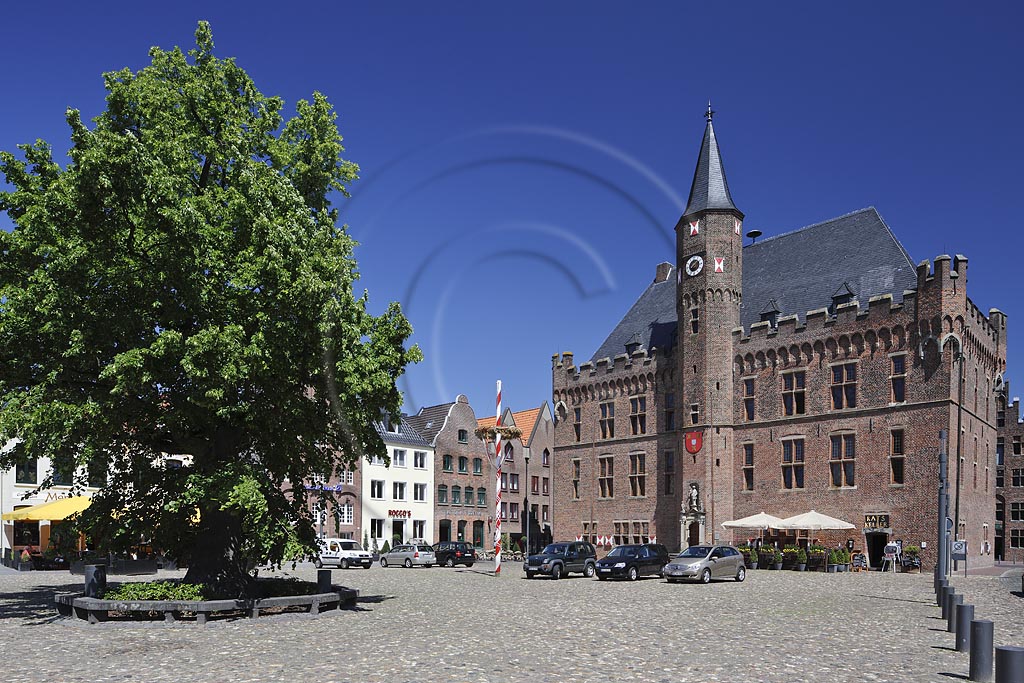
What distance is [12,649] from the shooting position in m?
15.5

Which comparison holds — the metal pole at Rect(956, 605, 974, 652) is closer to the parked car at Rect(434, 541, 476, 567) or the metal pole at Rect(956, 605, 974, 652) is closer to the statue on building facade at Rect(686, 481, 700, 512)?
the parked car at Rect(434, 541, 476, 567)

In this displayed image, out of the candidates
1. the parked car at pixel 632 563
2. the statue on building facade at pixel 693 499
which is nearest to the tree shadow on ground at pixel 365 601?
the parked car at pixel 632 563

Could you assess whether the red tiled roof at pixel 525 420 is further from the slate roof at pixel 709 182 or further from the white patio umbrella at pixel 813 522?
the white patio umbrella at pixel 813 522

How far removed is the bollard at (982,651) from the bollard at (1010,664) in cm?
195

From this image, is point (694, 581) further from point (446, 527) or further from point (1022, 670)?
point (446, 527)

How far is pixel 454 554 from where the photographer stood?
52.6 m

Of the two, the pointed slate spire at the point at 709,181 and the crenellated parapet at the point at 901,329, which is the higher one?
the pointed slate spire at the point at 709,181

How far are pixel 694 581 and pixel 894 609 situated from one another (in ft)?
44.5

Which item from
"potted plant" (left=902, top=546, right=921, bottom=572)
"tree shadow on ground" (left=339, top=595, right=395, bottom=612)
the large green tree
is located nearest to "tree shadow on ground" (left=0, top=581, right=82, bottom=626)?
the large green tree

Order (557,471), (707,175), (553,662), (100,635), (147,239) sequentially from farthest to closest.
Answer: (557,471)
(707,175)
(147,239)
(100,635)
(553,662)

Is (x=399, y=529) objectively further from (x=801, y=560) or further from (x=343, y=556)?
(x=801, y=560)

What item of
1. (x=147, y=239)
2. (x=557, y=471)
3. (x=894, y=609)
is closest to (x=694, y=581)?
(x=894, y=609)

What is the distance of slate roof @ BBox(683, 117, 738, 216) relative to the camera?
185 ft

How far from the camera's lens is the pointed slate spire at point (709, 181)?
185 feet
